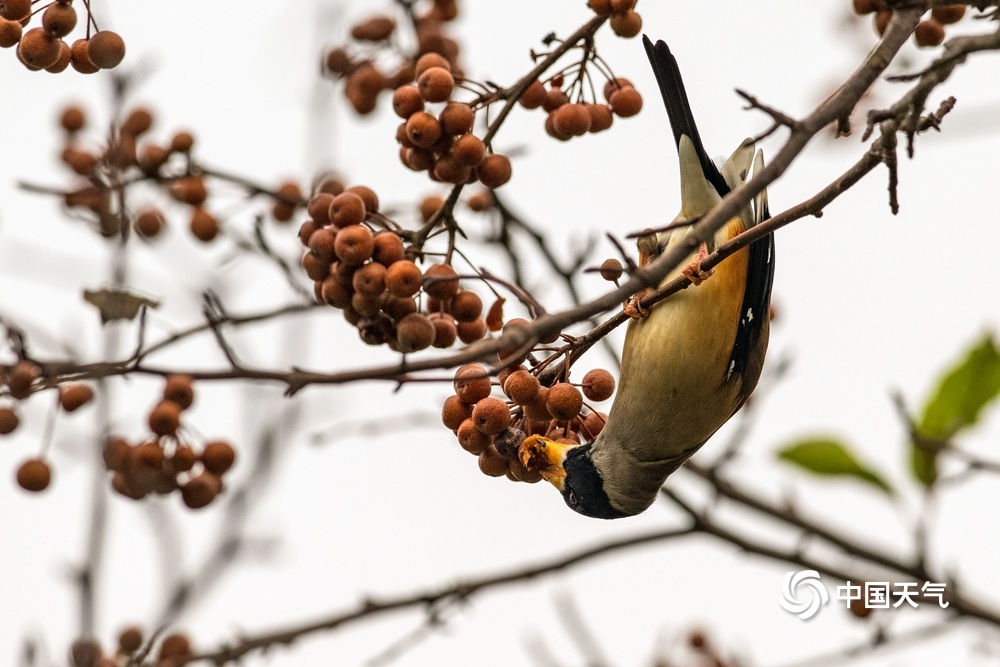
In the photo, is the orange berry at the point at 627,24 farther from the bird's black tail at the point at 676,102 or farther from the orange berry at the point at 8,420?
the orange berry at the point at 8,420

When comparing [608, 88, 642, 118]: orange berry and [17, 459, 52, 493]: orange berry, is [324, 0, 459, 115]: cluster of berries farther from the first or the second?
[17, 459, 52, 493]: orange berry

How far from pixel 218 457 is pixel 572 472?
986mm

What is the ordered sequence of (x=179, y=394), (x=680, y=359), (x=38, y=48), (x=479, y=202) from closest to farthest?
(x=38, y=48) → (x=179, y=394) → (x=680, y=359) → (x=479, y=202)

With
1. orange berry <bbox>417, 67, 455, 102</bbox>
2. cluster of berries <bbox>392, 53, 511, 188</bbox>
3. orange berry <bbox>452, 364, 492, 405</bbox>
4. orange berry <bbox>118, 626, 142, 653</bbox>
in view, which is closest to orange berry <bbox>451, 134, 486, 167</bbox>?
cluster of berries <bbox>392, 53, 511, 188</bbox>

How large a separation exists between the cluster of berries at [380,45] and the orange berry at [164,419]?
1.23 meters

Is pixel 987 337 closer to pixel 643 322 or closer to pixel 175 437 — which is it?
pixel 643 322

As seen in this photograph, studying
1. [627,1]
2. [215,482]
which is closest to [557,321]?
[627,1]

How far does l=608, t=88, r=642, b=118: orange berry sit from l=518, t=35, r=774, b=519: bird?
1.49 feet

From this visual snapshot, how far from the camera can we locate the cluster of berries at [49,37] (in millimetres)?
2414

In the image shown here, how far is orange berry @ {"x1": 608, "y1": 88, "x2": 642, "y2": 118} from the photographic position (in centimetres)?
286

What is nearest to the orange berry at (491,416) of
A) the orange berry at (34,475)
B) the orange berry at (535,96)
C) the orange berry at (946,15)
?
the orange berry at (535,96)

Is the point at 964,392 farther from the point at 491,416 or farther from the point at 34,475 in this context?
the point at 34,475

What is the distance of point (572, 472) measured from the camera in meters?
3.03

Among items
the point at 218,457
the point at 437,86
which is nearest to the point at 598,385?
the point at 437,86
